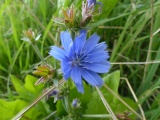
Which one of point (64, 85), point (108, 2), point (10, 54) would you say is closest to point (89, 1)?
point (64, 85)

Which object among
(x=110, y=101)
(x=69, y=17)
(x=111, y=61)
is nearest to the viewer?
(x=69, y=17)

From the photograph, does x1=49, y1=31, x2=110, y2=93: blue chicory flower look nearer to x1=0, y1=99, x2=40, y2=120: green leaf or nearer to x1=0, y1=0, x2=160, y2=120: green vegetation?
x1=0, y1=0, x2=160, y2=120: green vegetation

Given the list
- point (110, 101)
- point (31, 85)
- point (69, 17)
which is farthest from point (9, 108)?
point (69, 17)

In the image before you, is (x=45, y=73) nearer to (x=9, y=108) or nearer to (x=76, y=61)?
(x=76, y=61)

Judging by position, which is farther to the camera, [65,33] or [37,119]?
[37,119]

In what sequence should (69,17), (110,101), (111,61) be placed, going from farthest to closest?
(111,61) → (110,101) → (69,17)

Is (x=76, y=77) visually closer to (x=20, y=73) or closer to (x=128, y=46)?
(x=128, y=46)

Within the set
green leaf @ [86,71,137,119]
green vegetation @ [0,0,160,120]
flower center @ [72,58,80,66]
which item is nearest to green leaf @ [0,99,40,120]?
green vegetation @ [0,0,160,120]
